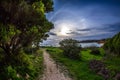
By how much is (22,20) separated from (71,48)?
43.1 metres

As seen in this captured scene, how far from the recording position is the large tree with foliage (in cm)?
3102

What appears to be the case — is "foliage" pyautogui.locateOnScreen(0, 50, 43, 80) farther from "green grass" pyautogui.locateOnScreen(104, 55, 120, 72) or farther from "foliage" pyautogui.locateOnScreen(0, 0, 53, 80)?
"green grass" pyautogui.locateOnScreen(104, 55, 120, 72)

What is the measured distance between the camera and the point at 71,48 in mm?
74688

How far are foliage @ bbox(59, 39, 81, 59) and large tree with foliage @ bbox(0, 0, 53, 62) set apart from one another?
37089mm

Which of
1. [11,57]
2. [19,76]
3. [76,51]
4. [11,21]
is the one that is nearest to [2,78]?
[19,76]

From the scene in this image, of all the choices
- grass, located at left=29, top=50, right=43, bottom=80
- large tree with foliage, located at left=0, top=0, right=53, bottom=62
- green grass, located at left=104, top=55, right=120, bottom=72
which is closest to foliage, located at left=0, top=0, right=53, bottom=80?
large tree with foliage, located at left=0, top=0, right=53, bottom=62

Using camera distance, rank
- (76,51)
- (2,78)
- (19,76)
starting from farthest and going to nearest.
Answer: (76,51) < (19,76) < (2,78)

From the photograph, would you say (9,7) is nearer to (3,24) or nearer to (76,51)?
(3,24)

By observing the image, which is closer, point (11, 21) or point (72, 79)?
point (11, 21)

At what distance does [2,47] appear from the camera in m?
33.1

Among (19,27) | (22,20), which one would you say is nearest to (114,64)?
(19,27)

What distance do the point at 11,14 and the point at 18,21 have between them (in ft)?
4.18

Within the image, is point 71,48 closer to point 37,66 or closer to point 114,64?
point 114,64

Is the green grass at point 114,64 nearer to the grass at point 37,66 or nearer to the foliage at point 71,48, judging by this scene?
the grass at point 37,66
